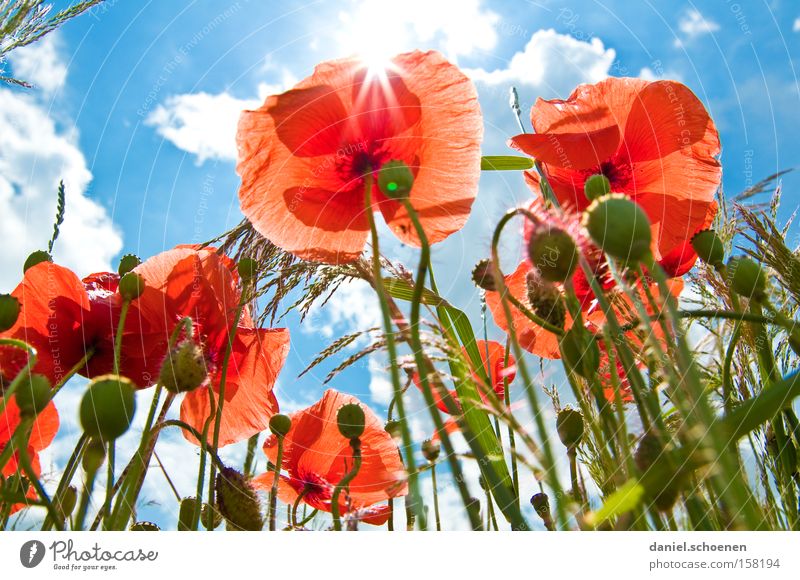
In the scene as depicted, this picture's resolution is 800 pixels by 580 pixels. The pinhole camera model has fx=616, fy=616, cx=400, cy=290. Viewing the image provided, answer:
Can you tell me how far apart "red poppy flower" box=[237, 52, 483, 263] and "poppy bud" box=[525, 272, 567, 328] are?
0.16 metres

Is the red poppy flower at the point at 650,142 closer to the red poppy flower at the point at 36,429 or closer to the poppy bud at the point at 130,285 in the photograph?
the poppy bud at the point at 130,285

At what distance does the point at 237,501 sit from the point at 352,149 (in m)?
0.36

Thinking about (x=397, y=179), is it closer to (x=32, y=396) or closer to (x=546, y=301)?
(x=546, y=301)

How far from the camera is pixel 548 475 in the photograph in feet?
1.05

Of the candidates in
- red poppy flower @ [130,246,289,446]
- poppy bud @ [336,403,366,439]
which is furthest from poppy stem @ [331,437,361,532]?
red poppy flower @ [130,246,289,446]

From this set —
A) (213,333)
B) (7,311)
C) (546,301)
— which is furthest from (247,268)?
(546,301)

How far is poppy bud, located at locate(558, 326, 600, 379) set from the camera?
381 mm

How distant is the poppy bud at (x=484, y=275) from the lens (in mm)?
567

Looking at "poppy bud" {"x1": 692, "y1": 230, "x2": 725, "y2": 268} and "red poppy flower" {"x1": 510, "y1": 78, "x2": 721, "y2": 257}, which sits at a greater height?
"red poppy flower" {"x1": 510, "y1": 78, "x2": 721, "y2": 257}

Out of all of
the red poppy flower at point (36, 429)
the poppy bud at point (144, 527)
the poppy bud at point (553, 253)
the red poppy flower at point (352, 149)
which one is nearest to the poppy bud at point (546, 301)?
the poppy bud at point (553, 253)

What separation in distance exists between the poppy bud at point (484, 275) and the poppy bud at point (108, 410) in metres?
0.32

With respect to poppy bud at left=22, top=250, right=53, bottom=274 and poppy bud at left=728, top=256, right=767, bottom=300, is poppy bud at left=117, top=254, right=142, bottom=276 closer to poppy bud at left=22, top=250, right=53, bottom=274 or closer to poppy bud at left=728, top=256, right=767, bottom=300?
poppy bud at left=22, top=250, right=53, bottom=274
